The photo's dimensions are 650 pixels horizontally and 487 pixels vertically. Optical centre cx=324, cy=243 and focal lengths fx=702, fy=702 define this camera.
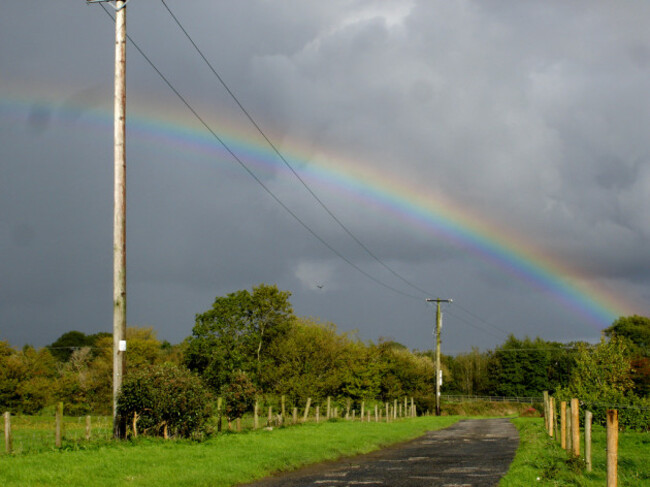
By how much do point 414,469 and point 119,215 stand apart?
11.3 metres

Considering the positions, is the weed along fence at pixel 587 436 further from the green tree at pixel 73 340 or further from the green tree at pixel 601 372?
the green tree at pixel 73 340

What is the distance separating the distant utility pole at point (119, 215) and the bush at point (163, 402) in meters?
0.38

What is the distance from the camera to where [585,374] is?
3766 cm

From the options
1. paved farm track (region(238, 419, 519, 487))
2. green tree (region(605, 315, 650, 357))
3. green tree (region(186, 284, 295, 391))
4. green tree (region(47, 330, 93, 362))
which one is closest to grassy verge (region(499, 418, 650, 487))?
paved farm track (region(238, 419, 519, 487))

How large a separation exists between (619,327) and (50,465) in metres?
127

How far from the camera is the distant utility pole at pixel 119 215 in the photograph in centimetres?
2102

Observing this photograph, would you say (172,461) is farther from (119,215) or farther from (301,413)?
(301,413)

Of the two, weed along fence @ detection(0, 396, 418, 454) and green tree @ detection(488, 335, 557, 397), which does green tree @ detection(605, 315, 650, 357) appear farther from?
weed along fence @ detection(0, 396, 418, 454)

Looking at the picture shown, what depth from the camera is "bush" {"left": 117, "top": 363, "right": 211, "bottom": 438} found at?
2105 centimetres

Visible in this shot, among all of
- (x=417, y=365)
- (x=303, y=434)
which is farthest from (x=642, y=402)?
(x=417, y=365)

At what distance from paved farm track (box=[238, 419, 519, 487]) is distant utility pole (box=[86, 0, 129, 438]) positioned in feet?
21.4

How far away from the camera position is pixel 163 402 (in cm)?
2133

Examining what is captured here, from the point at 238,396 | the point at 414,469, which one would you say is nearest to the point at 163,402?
the point at 238,396

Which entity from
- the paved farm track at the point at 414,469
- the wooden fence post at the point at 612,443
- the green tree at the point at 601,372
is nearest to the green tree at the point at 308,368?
the green tree at the point at 601,372
